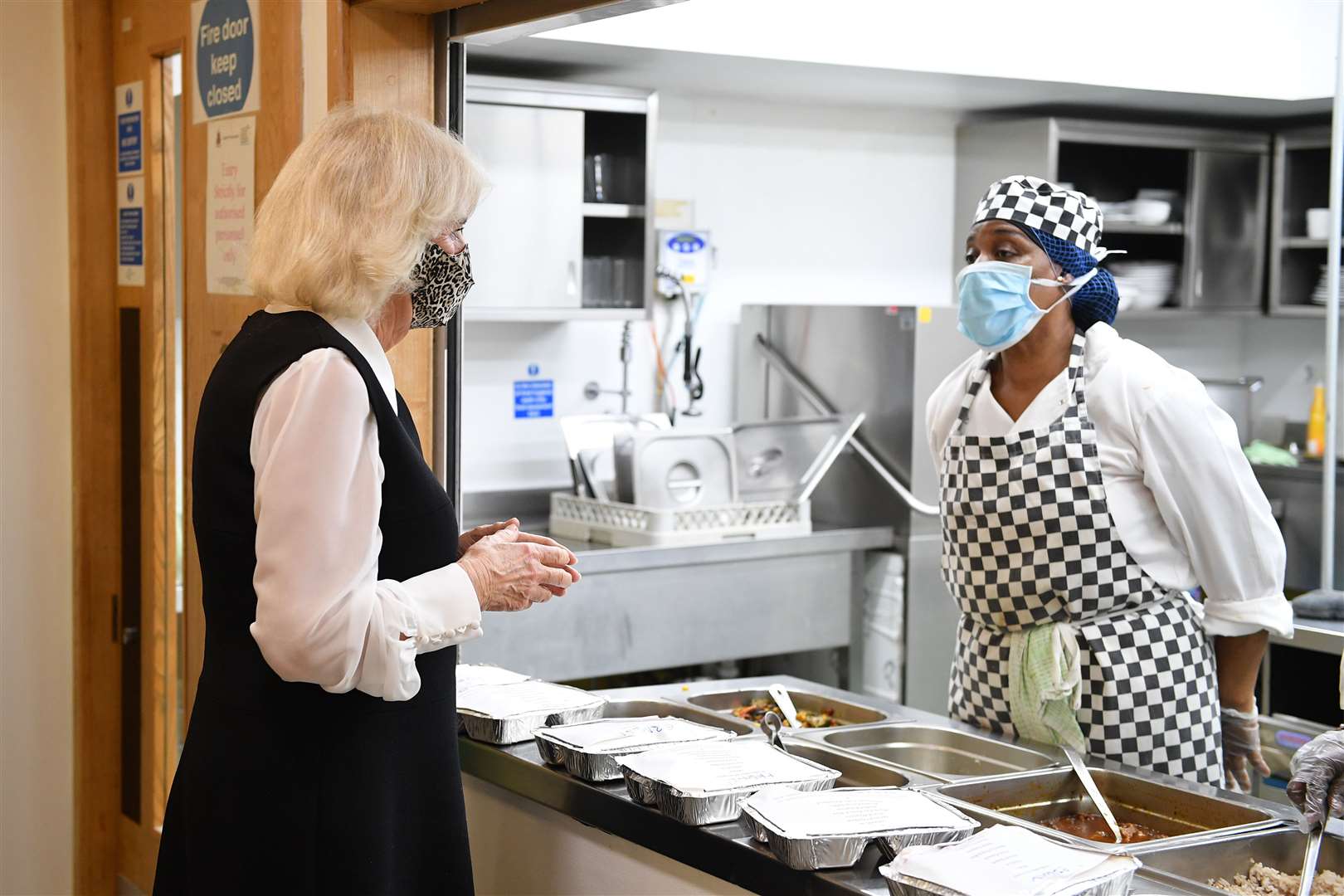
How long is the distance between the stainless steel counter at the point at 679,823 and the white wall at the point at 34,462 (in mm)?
1340

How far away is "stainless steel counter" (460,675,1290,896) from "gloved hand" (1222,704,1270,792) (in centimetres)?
51

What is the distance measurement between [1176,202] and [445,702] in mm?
4420

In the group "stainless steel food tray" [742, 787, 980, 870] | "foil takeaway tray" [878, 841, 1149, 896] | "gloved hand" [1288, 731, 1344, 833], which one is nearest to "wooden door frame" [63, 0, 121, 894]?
"stainless steel food tray" [742, 787, 980, 870]

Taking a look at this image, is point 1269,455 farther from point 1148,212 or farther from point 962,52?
point 962,52

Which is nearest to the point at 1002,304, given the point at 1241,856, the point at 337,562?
the point at 1241,856

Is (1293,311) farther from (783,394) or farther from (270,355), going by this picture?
(270,355)

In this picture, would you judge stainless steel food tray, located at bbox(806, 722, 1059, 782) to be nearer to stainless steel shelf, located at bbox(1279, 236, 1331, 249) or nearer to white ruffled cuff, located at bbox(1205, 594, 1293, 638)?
white ruffled cuff, located at bbox(1205, 594, 1293, 638)

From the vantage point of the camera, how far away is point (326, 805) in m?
1.61

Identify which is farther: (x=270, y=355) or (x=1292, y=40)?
(x=1292, y=40)

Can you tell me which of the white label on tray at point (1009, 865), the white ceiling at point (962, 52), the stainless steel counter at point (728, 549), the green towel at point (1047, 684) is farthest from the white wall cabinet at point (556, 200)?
the white label on tray at point (1009, 865)

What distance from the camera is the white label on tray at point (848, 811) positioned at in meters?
1.53

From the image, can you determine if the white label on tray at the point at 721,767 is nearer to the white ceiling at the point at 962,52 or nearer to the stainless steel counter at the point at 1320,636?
the stainless steel counter at the point at 1320,636

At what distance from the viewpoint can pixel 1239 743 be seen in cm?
236

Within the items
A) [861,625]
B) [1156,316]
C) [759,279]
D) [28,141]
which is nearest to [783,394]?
[759,279]
